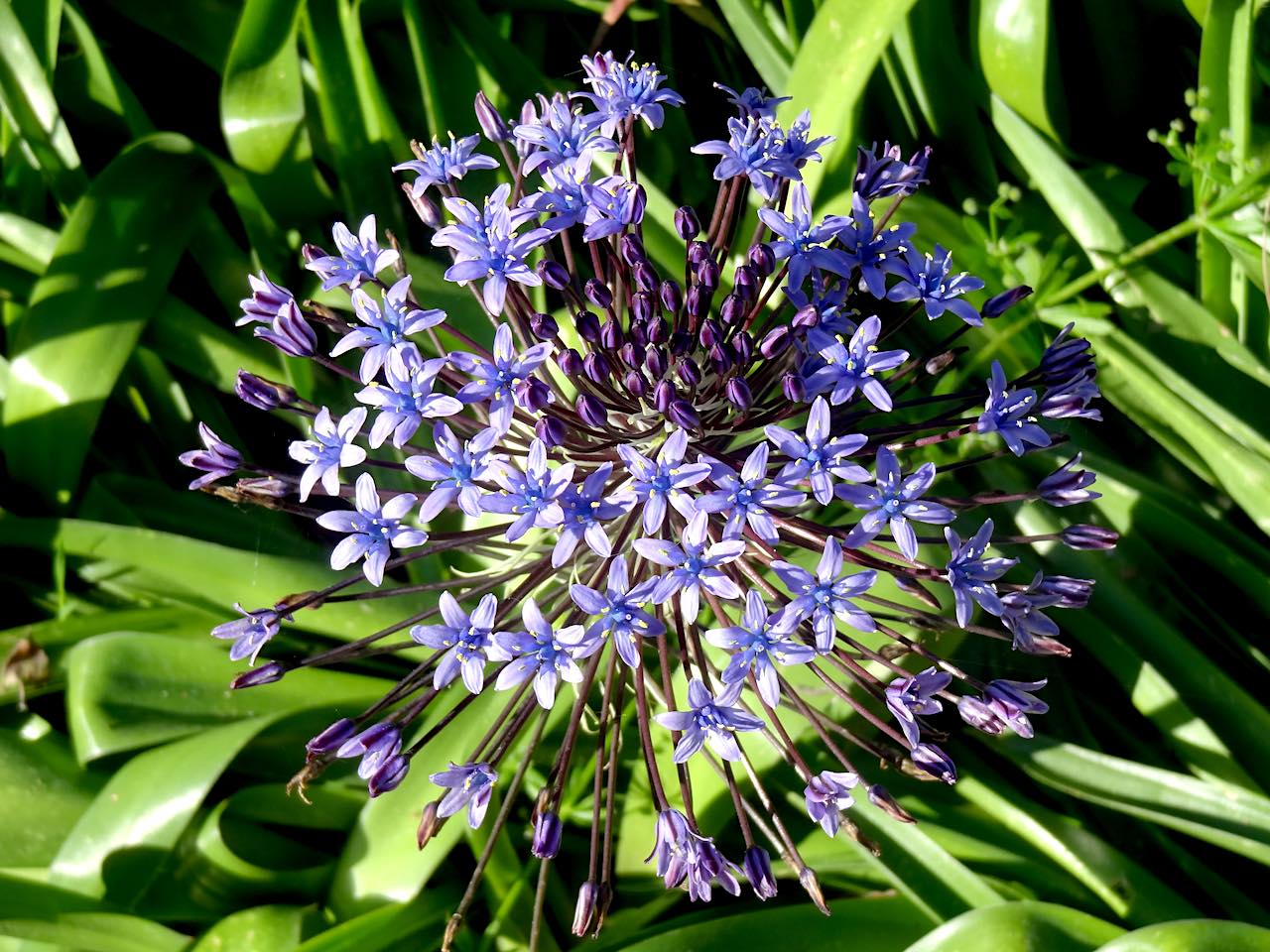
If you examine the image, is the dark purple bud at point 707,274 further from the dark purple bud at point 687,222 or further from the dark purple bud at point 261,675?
the dark purple bud at point 261,675

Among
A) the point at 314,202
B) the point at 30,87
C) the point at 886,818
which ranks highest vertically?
the point at 30,87

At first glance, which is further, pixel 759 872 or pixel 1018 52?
pixel 1018 52

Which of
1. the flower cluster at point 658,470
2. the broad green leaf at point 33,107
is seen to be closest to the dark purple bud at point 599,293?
the flower cluster at point 658,470

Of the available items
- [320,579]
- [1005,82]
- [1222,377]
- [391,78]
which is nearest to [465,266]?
[320,579]

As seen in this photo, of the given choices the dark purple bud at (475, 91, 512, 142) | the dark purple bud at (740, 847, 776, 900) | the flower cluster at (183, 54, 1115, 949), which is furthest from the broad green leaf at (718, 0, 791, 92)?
the dark purple bud at (740, 847, 776, 900)

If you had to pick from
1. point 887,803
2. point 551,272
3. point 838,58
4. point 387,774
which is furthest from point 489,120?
point 887,803

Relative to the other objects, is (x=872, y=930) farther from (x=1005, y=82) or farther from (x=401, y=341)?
(x=1005, y=82)

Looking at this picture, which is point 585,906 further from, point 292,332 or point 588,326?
point 292,332
